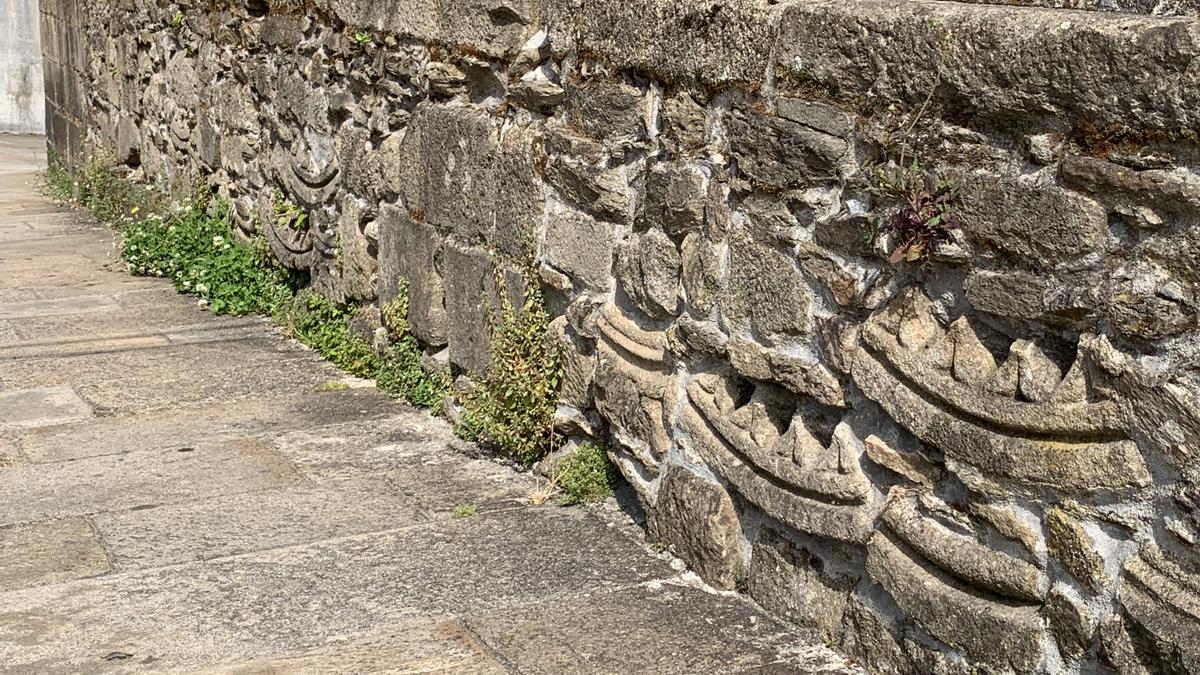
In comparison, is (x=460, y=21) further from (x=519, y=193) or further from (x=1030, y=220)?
(x=1030, y=220)

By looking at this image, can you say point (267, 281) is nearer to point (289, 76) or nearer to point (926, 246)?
point (289, 76)

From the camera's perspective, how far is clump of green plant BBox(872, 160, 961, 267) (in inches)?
100

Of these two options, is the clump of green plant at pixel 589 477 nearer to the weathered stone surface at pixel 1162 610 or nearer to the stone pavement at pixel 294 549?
the stone pavement at pixel 294 549

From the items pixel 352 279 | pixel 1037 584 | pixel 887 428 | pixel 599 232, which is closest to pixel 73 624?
pixel 599 232

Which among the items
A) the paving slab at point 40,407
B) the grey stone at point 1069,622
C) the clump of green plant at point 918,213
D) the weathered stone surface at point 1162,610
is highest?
the clump of green plant at point 918,213

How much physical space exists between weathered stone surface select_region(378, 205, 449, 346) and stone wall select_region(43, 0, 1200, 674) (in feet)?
0.36

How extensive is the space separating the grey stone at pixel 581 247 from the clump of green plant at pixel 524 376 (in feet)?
0.48

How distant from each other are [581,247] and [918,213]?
1363mm

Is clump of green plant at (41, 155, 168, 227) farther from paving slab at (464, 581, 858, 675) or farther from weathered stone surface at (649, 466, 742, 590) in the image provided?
paving slab at (464, 581, 858, 675)

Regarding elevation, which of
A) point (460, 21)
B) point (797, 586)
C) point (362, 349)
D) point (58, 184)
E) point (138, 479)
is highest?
point (460, 21)

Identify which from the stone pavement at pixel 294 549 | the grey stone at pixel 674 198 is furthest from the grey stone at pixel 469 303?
the grey stone at pixel 674 198

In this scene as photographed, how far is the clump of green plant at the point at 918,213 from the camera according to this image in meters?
2.55

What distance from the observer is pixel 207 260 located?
21.6 feet

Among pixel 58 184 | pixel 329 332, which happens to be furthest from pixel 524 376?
pixel 58 184
